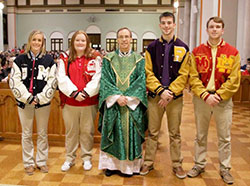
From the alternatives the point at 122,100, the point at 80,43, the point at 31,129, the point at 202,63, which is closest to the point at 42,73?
the point at 80,43

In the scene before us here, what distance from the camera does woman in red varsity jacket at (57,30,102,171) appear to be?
3415 millimetres

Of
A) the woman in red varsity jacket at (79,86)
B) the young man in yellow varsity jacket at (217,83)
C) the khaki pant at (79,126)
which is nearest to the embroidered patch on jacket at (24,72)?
the woman in red varsity jacket at (79,86)

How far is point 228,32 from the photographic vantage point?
405 inches

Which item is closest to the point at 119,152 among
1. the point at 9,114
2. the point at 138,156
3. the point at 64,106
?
the point at 138,156

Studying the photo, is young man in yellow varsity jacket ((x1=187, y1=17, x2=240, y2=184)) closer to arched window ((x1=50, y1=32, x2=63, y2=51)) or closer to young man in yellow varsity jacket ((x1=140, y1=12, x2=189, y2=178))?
young man in yellow varsity jacket ((x1=140, y1=12, x2=189, y2=178))

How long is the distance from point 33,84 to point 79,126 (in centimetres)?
77

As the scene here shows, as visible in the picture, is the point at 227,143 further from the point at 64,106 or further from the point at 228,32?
the point at 228,32

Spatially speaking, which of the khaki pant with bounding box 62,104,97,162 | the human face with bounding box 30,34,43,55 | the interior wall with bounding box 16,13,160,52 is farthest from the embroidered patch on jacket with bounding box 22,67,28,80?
the interior wall with bounding box 16,13,160,52

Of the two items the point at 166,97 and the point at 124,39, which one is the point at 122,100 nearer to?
the point at 166,97

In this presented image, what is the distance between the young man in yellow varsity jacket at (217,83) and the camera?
3.19 m

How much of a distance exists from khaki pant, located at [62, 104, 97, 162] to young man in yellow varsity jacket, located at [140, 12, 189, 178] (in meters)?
0.75

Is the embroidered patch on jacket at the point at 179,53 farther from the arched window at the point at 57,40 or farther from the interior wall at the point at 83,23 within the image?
the arched window at the point at 57,40

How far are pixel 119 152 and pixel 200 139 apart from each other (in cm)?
98

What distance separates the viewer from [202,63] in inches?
130
